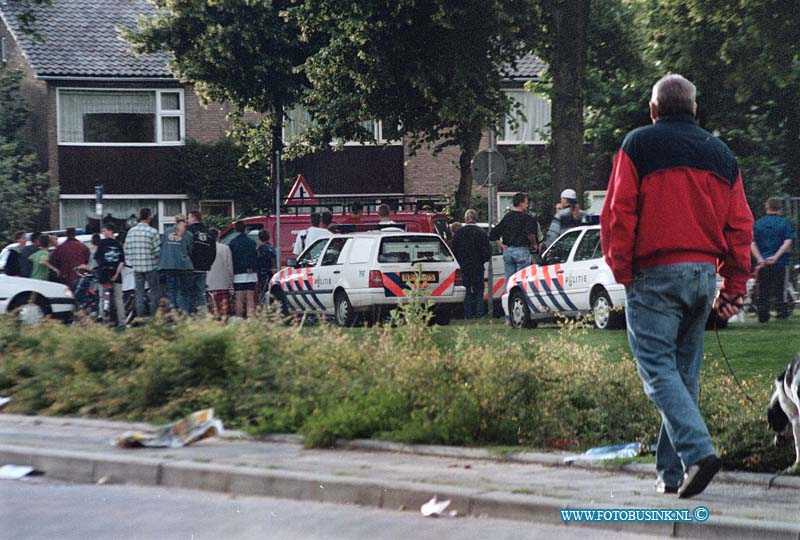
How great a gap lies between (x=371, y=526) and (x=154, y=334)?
577 cm

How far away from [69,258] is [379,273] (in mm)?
5821

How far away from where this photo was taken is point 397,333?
1059 centimetres

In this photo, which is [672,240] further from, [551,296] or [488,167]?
[488,167]

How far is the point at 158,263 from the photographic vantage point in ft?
65.7

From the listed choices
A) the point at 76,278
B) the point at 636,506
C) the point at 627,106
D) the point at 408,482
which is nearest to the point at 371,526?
the point at 408,482

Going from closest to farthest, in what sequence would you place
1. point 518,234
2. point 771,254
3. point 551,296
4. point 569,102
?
point 551,296 < point 771,254 < point 518,234 < point 569,102

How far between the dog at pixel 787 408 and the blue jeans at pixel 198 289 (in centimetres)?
1389

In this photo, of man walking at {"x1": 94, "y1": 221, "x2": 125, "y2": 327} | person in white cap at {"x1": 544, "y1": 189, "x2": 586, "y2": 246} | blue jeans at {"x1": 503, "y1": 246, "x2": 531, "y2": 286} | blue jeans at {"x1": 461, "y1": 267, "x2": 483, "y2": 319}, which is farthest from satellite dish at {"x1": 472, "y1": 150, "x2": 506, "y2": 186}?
man walking at {"x1": 94, "y1": 221, "x2": 125, "y2": 327}

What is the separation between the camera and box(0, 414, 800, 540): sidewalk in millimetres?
6325

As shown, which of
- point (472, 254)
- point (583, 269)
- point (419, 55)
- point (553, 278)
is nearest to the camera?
point (583, 269)

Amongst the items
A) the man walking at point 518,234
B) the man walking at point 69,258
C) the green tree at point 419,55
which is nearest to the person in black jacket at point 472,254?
the man walking at point 518,234

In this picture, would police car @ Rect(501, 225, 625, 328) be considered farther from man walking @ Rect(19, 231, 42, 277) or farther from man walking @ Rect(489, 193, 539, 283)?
man walking @ Rect(19, 231, 42, 277)

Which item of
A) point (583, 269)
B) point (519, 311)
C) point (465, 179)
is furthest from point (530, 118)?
A: point (583, 269)

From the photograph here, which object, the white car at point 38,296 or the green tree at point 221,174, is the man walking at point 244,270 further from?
the green tree at point 221,174
